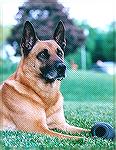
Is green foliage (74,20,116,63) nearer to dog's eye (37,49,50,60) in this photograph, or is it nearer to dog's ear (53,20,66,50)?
dog's ear (53,20,66,50)

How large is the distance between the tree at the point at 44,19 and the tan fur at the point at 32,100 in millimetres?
1404

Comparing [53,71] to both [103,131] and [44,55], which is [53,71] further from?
[103,131]

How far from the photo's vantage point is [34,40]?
5.24 m

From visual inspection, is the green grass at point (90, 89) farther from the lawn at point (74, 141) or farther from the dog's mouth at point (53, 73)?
the dog's mouth at point (53, 73)

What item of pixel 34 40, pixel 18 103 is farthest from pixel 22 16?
pixel 18 103

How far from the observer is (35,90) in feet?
17.0

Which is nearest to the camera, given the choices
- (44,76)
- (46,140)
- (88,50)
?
(46,140)

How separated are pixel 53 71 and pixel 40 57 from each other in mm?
202

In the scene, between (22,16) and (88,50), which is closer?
(22,16)

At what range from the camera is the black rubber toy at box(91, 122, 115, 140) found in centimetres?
475

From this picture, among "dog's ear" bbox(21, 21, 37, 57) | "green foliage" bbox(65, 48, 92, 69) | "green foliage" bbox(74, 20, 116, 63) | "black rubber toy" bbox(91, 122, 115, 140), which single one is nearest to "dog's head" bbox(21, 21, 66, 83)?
"dog's ear" bbox(21, 21, 37, 57)

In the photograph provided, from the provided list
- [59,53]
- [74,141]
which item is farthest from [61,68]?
[74,141]

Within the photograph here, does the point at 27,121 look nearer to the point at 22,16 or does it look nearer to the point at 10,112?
the point at 10,112

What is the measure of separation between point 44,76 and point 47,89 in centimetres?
14
